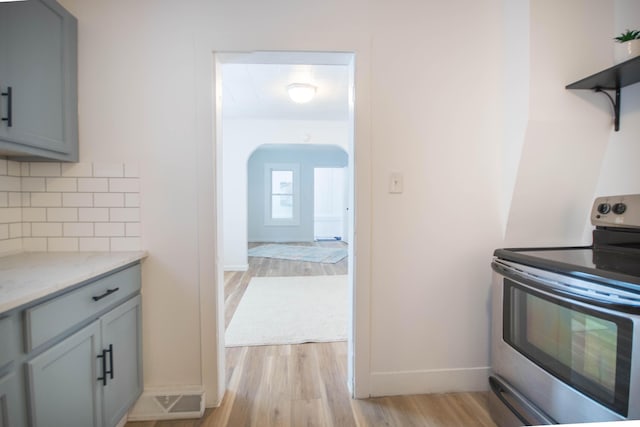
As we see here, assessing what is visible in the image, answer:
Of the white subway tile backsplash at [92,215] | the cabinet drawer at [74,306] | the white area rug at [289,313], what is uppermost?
the white subway tile backsplash at [92,215]

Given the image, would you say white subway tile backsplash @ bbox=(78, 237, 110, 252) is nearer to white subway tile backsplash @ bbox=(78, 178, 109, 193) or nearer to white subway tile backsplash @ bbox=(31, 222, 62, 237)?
white subway tile backsplash @ bbox=(31, 222, 62, 237)

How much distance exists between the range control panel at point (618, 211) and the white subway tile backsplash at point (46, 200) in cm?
264

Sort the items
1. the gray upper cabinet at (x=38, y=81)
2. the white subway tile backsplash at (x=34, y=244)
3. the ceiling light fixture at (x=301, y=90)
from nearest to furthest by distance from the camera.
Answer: the gray upper cabinet at (x=38, y=81) < the white subway tile backsplash at (x=34, y=244) < the ceiling light fixture at (x=301, y=90)

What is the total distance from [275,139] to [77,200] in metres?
3.27

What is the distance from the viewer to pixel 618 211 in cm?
125

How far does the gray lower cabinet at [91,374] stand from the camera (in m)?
0.92

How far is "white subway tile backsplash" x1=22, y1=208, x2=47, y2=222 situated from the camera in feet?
4.81

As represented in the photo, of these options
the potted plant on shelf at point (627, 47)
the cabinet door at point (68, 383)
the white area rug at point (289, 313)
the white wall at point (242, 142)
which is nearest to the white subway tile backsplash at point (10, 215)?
the cabinet door at point (68, 383)

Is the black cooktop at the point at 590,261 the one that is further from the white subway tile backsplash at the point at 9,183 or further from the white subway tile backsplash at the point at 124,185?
the white subway tile backsplash at the point at 9,183

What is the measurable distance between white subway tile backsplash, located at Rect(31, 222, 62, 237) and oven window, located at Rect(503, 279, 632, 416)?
2247 millimetres

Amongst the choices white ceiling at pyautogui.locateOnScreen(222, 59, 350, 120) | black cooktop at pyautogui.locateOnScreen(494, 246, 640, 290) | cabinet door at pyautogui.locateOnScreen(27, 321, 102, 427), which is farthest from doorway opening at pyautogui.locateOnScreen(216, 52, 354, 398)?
black cooktop at pyautogui.locateOnScreen(494, 246, 640, 290)

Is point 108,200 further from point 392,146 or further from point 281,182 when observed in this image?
point 281,182

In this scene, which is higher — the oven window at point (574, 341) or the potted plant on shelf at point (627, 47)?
the potted plant on shelf at point (627, 47)

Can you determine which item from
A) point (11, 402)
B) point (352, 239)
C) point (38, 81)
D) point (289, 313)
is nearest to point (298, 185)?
point (289, 313)
